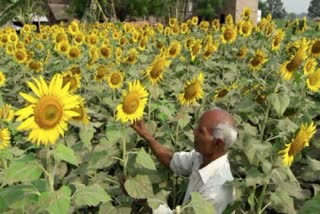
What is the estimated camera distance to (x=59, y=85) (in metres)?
1.85

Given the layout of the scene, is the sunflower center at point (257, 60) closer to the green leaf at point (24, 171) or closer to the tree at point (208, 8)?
the green leaf at point (24, 171)

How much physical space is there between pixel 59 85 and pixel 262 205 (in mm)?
1521

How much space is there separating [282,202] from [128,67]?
8.70ft

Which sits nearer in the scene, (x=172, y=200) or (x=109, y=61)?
(x=172, y=200)

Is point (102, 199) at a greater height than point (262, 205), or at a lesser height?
greater

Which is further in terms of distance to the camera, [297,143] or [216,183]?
[216,183]

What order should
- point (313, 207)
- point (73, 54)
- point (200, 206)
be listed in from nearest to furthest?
1. point (313, 207)
2. point (200, 206)
3. point (73, 54)

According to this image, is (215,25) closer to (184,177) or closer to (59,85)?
(184,177)

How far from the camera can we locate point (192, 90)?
125 inches

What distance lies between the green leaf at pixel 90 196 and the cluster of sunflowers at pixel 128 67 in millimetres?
243

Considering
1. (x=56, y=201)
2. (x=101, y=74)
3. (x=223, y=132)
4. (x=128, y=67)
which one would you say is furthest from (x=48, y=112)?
(x=128, y=67)

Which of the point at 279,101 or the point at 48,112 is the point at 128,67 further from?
the point at 48,112

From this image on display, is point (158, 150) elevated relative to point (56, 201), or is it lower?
lower

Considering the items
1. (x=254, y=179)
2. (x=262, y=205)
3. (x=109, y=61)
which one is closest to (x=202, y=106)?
(x=262, y=205)
